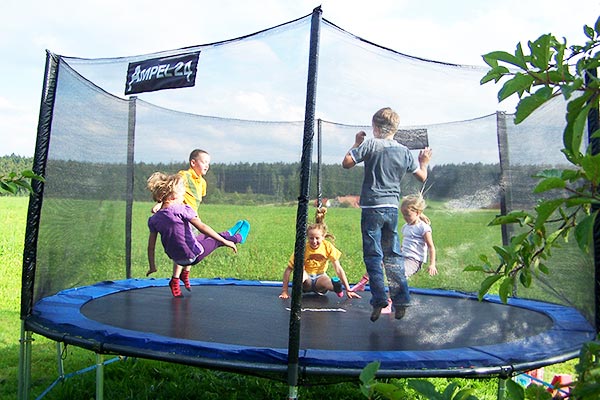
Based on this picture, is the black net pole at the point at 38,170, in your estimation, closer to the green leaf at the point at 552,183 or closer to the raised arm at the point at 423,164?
the raised arm at the point at 423,164

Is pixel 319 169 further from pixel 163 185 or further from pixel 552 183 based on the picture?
pixel 552 183

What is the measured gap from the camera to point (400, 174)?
7.55 feet

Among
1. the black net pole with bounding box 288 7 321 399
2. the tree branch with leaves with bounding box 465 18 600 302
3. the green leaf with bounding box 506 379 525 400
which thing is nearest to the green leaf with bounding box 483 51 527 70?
the tree branch with leaves with bounding box 465 18 600 302

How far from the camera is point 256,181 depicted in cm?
285

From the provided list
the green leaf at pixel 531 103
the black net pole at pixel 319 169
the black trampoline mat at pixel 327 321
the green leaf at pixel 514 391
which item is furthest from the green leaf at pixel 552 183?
the black net pole at pixel 319 169

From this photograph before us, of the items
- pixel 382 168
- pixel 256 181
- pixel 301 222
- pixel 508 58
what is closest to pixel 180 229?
pixel 256 181

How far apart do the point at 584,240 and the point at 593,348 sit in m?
0.13

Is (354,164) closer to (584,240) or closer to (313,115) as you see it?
(313,115)

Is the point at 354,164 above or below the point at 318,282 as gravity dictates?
above

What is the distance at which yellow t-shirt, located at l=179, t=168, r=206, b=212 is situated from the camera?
2.81m

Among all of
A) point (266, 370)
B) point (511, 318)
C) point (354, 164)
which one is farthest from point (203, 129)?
point (511, 318)

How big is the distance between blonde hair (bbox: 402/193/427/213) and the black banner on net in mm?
1046

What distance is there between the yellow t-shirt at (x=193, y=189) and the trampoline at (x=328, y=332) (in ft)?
1.84

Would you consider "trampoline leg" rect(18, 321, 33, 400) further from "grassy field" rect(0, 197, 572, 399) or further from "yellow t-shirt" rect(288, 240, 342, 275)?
"yellow t-shirt" rect(288, 240, 342, 275)
